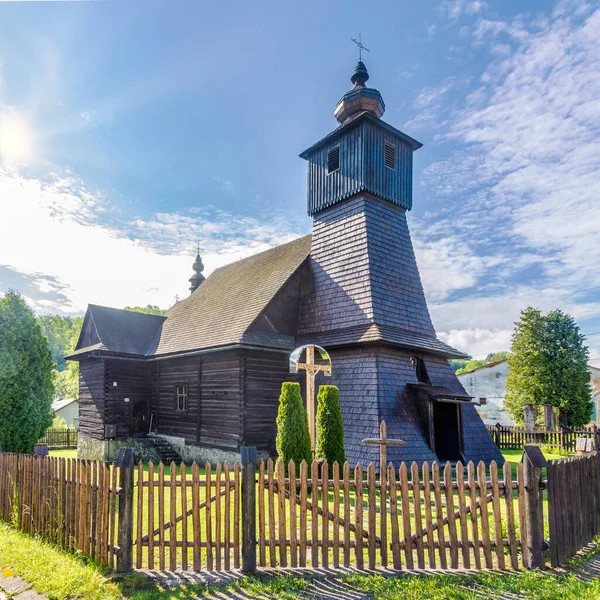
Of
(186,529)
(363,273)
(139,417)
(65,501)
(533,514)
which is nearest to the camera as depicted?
(186,529)

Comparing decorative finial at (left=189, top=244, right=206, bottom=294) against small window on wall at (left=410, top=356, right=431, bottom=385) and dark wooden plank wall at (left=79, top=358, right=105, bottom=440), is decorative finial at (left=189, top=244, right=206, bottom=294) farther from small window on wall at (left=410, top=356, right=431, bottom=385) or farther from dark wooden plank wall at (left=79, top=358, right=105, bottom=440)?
small window on wall at (left=410, top=356, right=431, bottom=385)

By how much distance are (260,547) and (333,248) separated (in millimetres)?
12575

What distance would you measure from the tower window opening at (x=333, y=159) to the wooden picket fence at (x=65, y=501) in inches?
551

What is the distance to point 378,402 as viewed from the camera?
1308 cm

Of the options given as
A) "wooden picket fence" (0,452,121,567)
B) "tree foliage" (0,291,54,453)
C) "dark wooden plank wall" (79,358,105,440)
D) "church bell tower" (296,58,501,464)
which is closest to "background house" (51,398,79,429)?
"dark wooden plank wall" (79,358,105,440)

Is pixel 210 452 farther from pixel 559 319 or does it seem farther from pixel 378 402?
pixel 559 319

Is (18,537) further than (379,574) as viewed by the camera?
Yes

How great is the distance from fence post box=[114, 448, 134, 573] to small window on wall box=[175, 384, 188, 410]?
498 inches

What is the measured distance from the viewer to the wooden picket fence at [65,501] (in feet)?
19.2

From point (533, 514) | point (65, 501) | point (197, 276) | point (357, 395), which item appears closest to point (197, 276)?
point (197, 276)

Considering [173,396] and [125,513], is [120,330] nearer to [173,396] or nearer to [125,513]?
[173,396]

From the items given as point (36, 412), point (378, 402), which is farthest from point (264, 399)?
point (36, 412)

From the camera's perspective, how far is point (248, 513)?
5.75m

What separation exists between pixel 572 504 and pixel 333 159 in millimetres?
14504
